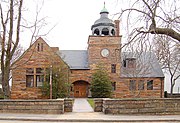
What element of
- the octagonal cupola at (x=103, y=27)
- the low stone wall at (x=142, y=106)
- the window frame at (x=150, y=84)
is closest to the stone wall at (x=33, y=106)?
the low stone wall at (x=142, y=106)

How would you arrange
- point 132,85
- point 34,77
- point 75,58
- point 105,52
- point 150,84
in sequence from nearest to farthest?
point 34,77 < point 132,85 < point 105,52 < point 150,84 < point 75,58

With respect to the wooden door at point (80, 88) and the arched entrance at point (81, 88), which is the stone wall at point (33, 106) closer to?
the arched entrance at point (81, 88)

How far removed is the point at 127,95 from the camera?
44844mm

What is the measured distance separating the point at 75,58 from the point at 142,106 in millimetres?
30861

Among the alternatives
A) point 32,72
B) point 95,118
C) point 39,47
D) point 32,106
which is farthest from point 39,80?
point 95,118

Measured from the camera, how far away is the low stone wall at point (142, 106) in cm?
1755

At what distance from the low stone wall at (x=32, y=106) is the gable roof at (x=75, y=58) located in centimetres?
2648

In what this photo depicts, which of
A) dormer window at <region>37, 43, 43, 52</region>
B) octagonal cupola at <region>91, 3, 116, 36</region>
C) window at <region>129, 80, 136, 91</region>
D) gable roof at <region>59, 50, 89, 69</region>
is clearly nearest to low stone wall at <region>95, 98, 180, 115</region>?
dormer window at <region>37, 43, 43, 52</region>

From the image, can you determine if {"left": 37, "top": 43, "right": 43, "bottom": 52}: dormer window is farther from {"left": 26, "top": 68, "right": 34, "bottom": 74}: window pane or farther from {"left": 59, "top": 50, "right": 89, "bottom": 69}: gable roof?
{"left": 59, "top": 50, "right": 89, "bottom": 69}: gable roof

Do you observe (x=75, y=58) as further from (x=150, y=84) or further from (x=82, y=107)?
(x=82, y=107)

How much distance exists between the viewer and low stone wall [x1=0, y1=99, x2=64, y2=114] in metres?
17.8

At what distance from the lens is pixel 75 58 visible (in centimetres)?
4784

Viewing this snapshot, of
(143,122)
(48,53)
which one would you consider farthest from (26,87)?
(143,122)

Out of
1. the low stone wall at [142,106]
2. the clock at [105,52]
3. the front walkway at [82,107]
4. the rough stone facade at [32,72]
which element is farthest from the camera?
the clock at [105,52]
